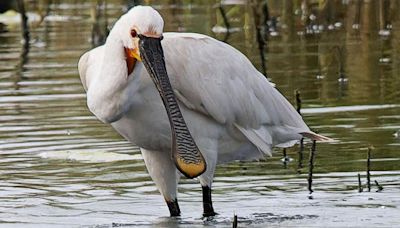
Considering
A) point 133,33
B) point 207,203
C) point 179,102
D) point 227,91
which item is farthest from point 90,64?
point 207,203

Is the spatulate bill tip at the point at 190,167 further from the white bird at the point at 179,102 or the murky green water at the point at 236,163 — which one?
the murky green water at the point at 236,163

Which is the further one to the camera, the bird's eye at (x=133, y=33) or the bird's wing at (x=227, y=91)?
the bird's wing at (x=227, y=91)

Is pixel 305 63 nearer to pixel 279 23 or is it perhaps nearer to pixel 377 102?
pixel 377 102

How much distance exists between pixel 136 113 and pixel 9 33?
14059mm

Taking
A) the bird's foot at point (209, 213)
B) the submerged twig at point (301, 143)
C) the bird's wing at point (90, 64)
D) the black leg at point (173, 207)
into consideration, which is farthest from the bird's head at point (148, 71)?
the submerged twig at point (301, 143)

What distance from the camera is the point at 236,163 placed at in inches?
393

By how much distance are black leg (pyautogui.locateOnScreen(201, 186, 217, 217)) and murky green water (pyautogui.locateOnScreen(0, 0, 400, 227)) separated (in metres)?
0.08

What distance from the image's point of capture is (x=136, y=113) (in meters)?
7.71

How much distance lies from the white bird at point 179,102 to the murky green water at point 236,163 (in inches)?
13.0

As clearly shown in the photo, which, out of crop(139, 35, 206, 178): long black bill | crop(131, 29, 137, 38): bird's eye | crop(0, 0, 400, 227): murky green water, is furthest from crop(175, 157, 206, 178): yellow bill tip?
crop(131, 29, 137, 38): bird's eye

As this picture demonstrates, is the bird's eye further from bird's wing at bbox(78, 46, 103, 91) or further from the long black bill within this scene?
bird's wing at bbox(78, 46, 103, 91)

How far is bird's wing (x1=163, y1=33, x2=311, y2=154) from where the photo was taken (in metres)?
8.09

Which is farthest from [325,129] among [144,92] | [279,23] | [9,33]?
[9,33]

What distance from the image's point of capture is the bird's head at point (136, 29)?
7.23 metres
